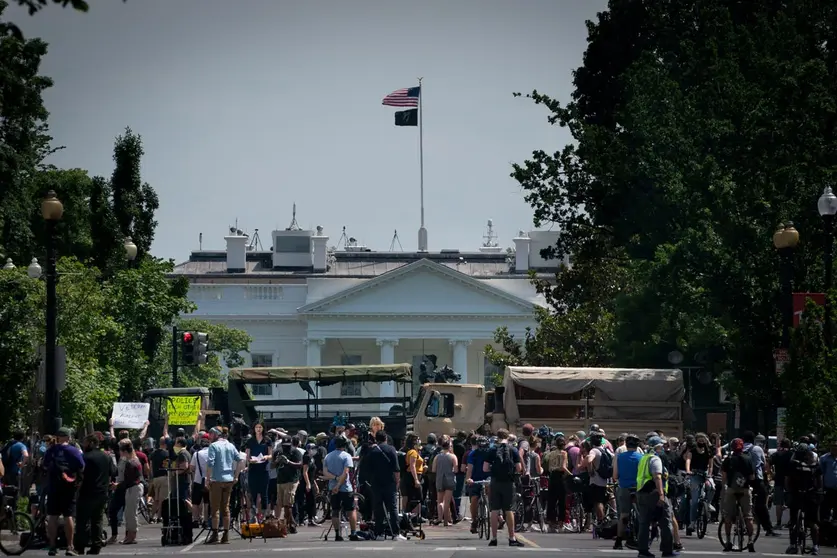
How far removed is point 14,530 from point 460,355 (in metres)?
84.9

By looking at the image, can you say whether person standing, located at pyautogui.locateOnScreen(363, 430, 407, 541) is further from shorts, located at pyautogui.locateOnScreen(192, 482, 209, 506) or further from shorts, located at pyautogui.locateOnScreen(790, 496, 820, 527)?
shorts, located at pyautogui.locateOnScreen(790, 496, 820, 527)

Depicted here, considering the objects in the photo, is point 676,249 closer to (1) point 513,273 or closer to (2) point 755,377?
(2) point 755,377

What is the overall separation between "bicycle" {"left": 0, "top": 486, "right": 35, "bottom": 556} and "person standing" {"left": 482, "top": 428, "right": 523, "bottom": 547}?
652cm

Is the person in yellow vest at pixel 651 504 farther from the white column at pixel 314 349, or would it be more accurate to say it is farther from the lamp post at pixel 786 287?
the white column at pixel 314 349

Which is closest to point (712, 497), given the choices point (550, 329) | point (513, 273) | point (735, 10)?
point (735, 10)

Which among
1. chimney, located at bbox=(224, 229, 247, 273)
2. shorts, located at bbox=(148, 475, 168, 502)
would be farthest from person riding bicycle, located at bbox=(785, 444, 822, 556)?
chimney, located at bbox=(224, 229, 247, 273)

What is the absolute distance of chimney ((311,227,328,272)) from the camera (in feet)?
385

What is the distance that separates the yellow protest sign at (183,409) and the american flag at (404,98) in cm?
4797

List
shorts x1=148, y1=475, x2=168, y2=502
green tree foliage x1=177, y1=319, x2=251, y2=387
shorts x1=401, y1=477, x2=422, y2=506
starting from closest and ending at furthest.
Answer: shorts x1=401, y1=477, x2=422, y2=506
shorts x1=148, y1=475, x2=168, y2=502
green tree foliage x1=177, y1=319, x2=251, y2=387

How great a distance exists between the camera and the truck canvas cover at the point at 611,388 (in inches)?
1465

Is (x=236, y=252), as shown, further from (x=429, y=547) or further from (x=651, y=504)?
(x=651, y=504)

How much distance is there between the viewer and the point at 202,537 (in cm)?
2778

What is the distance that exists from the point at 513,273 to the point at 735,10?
67761 millimetres

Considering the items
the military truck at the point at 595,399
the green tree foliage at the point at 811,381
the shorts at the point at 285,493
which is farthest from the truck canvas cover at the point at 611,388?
the shorts at the point at 285,493
